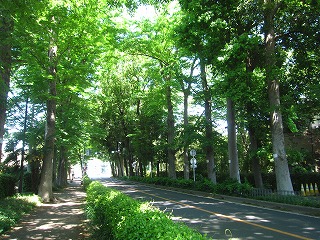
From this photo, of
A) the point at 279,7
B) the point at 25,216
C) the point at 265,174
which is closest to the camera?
the point at 25,216

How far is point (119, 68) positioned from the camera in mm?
Result: 41719

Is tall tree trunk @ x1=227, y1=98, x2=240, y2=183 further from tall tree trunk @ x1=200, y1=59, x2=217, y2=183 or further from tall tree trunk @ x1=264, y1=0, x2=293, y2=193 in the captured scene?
tall tree trunk @ x1=264, y1=0, x2=293, y2=193

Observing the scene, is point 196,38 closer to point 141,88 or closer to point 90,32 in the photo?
point 90,32

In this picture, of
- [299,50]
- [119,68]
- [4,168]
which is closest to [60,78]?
[4,168]

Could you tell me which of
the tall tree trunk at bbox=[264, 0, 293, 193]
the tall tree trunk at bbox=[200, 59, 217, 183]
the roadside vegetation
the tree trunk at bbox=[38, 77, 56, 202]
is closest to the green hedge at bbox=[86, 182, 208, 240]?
the roadside vegetation

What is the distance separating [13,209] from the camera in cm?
1172

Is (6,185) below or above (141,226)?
above

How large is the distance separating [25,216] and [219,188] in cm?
1137

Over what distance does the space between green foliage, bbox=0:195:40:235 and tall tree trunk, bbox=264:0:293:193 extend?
11479mm

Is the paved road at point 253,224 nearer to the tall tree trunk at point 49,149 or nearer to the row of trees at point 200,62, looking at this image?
the row of trees at point 200,62

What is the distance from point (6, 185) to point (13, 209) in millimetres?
4633

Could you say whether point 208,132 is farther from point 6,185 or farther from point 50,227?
point 50,227

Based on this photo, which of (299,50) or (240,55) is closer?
(240,55)

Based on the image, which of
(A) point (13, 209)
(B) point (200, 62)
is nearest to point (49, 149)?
(A) point (13, 209)
